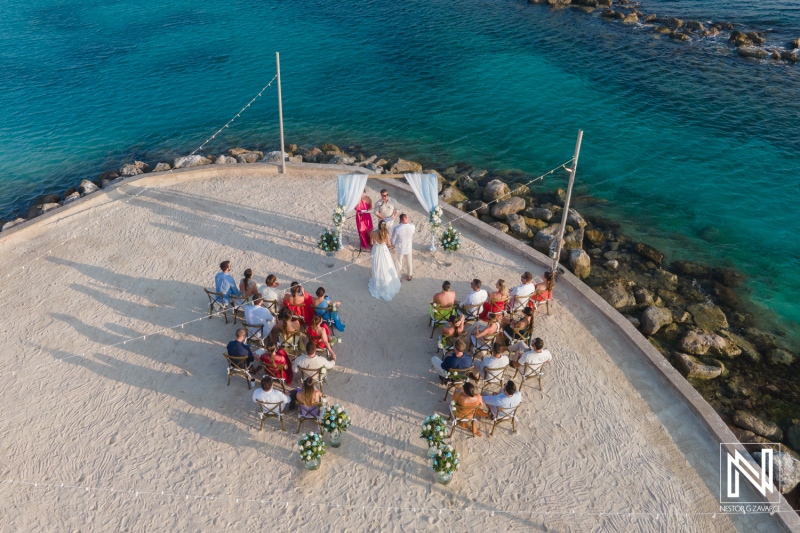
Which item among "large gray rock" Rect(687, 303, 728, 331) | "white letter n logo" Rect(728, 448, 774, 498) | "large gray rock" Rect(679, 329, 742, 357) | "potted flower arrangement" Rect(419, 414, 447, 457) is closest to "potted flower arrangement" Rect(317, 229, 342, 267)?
"potted flower arrangement" Rect(419, 414, 447, 457)

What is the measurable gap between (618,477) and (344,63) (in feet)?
97.3

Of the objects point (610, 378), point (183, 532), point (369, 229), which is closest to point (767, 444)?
point (610, 378)

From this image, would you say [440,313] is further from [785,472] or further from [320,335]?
[785,472]

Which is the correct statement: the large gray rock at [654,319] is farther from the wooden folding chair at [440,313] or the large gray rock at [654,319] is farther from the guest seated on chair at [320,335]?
the guest seated on chair at [320,335]

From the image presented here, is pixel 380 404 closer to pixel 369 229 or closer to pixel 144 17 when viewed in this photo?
pixel 369 229

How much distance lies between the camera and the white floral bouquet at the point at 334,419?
1080 cm

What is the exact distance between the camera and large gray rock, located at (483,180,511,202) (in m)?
20.6

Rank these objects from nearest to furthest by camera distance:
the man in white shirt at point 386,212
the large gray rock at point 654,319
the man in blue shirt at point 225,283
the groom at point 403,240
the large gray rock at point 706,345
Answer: the man in blue shirt at point 225,283
the groom at point 403,240
the large gray rock at point 706,345
the large gray rock at point 654,319
the man in white shirt at point 386,212

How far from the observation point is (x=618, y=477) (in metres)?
10.7

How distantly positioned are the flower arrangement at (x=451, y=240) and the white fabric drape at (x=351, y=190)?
2720 mm

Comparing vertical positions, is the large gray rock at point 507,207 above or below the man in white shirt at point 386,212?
below

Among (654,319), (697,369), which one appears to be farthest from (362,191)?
(697,369)

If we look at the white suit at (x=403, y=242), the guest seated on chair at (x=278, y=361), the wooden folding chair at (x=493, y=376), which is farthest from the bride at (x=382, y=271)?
the wooden folding chair at (x=493, y=376)

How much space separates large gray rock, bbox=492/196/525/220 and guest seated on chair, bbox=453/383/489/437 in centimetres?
962
